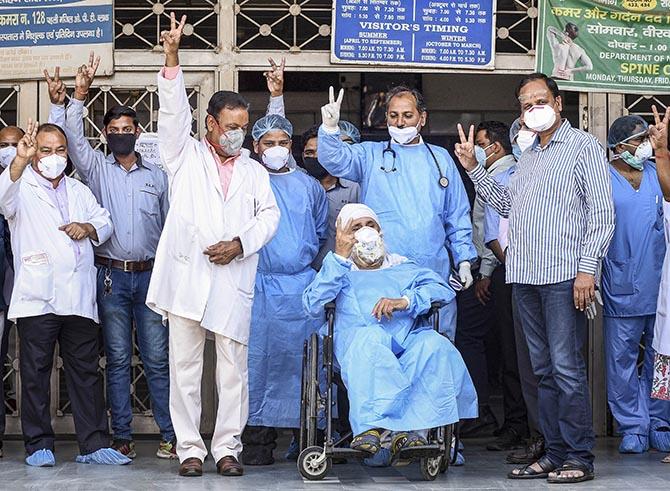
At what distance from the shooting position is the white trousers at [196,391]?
7406 millimetres

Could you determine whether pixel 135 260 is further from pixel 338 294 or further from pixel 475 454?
pixel 475 454

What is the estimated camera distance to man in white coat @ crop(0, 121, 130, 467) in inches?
305

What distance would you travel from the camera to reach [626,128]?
8.35 metres

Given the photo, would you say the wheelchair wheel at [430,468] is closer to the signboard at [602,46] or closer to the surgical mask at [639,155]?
the surgical mask at [639,155]

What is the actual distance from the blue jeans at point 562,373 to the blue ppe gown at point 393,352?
435mm

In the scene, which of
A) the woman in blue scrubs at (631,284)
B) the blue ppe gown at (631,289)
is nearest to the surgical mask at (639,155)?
the woman in blue scrubs at (631,284)

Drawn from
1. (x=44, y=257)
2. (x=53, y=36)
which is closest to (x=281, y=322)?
(x=44, y=257)

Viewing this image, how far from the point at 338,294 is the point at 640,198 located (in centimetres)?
233

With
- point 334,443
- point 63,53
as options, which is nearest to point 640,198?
point 334,443

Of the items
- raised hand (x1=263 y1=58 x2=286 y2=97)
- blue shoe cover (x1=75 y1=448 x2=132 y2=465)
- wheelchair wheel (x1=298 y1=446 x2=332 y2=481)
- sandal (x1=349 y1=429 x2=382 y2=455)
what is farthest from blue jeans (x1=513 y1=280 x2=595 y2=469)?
blue shoe cover (x1=75 y1=448 x2=132 y2=465)

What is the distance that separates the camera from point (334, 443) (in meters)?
7.34

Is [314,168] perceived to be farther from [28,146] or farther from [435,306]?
[28,146]

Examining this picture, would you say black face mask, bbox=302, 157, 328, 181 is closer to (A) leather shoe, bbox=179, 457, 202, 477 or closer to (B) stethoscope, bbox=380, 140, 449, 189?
(B) stethoscope, bbox=380, 140, 449, 189

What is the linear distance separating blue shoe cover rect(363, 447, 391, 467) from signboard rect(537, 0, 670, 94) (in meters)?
3.11
